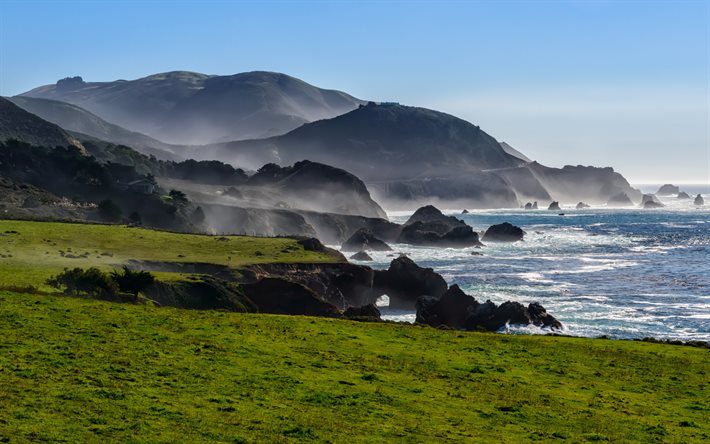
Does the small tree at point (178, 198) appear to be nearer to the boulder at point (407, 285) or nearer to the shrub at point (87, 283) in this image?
the boulder at point (407, 285)

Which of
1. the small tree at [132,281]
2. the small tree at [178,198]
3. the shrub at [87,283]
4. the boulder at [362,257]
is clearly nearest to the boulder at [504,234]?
the boulder at [362,257]

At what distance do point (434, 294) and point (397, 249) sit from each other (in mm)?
72800

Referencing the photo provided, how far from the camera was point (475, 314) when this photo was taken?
235ft

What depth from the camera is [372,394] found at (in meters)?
28.9

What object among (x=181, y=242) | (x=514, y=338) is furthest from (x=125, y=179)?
(x=514, y=338)

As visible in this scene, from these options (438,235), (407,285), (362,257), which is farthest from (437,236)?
(407,285)

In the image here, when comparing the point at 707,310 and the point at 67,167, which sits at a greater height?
the point at 67,167

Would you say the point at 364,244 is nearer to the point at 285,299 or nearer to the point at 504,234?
the point at 504,234

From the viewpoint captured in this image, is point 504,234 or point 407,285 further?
point 504,234

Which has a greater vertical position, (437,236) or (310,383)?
(437,236)

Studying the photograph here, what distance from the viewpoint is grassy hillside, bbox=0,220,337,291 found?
66.6 m

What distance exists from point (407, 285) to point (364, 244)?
65450 millimetres

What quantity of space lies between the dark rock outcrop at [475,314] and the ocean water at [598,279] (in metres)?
1.88

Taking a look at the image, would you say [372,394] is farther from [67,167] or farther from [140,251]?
[67,167]
